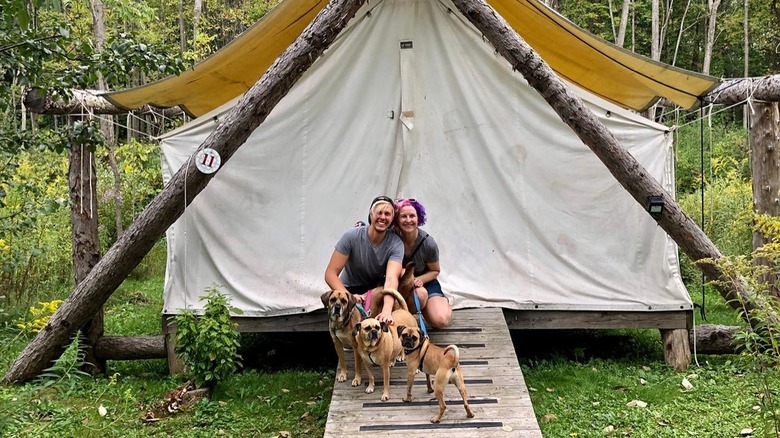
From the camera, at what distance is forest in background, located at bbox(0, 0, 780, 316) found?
3.43 m

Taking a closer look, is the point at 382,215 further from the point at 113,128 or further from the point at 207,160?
the point at 113,128

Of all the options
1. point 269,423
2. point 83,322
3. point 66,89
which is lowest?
point 269,423

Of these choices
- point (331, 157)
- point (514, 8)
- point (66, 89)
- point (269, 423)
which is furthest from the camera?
point (331, 157)

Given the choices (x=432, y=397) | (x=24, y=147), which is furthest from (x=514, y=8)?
(x=24, y=147)

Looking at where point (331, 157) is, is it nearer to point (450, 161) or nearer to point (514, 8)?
point (450, 161)

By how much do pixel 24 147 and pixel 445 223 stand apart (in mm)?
3271

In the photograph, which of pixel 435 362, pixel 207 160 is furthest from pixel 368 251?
pixel 207 160

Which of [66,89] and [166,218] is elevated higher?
[66,89]

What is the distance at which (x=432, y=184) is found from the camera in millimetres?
5676

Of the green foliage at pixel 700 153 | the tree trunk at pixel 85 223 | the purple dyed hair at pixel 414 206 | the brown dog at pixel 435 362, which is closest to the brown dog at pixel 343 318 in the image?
the brown dog at pixel 435 362

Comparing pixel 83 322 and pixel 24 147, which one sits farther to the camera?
pixel 83 322

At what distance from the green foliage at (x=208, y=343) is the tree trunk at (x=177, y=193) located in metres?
0.62

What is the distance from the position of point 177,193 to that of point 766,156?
15.7 feet

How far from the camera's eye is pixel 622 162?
4.75 m
